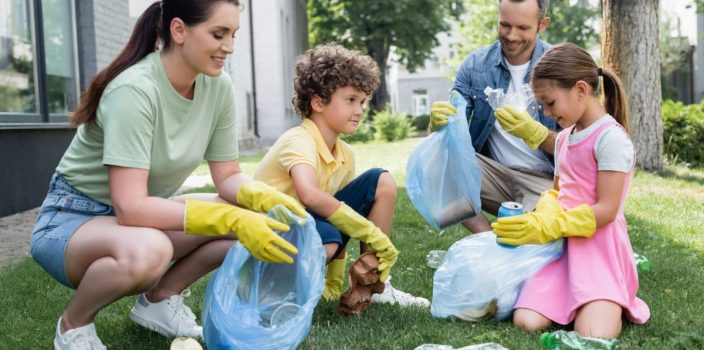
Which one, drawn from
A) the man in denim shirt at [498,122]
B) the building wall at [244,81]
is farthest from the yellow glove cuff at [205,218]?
the building wall at [244,81]

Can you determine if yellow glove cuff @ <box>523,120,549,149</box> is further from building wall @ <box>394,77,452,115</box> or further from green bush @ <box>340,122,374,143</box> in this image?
building wall @ <box>394,77,452,115</box>

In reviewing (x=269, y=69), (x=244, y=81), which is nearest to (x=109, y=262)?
(x=244, y=81)

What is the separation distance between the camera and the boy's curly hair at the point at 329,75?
310cm

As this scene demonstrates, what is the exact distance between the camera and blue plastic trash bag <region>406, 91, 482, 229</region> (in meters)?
3.51

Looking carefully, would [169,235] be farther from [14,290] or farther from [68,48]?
[68,48]

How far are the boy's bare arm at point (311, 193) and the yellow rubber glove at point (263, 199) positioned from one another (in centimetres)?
34

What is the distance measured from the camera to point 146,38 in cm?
256

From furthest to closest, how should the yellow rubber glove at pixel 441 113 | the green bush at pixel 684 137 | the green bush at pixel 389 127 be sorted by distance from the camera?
1. the green bush at pixel 389 127
2. the green bush at pixel 684 137
3. the yellow rubber glove at pixel 441 113

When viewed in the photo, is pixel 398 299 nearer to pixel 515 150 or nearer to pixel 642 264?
pixel 515 150

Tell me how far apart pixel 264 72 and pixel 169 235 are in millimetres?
16924

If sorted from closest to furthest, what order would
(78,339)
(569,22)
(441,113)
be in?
1. (78,339)
2. (441,113)
3. (569,22)

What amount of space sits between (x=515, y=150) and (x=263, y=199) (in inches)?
74.1

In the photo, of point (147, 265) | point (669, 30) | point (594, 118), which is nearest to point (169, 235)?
point (147, 265)

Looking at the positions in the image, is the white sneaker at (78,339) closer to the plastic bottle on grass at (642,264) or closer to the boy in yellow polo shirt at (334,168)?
the boy in yellow polo shirt at (334,168)
